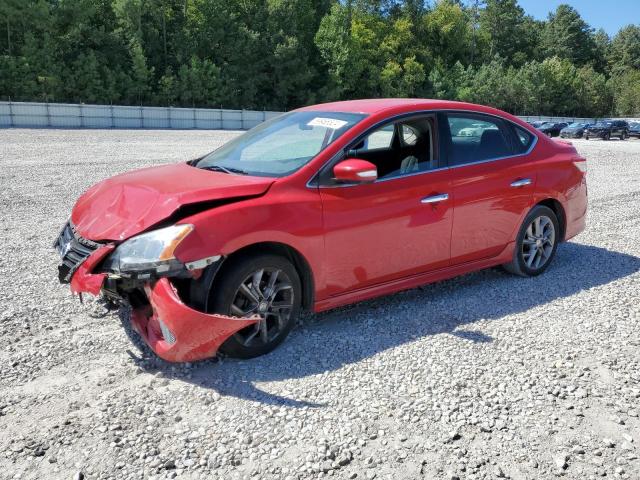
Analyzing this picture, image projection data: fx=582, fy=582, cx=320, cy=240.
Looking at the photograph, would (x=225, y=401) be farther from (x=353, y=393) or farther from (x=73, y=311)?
(x=73, y=311)

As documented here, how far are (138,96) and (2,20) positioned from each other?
1246 centimetres

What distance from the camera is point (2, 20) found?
4975 cm

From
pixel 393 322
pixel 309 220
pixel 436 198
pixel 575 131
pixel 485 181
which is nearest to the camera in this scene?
pixel 309 220

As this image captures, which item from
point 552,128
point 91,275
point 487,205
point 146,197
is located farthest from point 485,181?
point 552,128

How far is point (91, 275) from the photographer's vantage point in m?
3.59

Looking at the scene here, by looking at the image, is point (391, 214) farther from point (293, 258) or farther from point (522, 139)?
point (522, 139)

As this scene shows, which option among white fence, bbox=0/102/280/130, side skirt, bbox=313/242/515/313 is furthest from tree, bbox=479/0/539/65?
side skirt, bbox=313/242/515/313

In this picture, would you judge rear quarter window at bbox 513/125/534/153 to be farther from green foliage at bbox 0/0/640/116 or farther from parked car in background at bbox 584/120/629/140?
green foliage at bbox 0/0/640/116

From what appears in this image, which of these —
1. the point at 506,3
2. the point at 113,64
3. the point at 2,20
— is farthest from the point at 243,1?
the point at 506,3

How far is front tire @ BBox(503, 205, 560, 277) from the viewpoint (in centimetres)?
557

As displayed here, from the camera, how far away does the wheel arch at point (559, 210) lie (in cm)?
578

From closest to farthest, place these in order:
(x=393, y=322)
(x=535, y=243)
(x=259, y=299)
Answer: (x=259, y=299)
(x=393, y=322)
(x=535, y=243)

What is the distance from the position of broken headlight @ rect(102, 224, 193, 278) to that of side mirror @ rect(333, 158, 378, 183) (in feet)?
3.79

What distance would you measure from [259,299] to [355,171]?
3.61 ft
